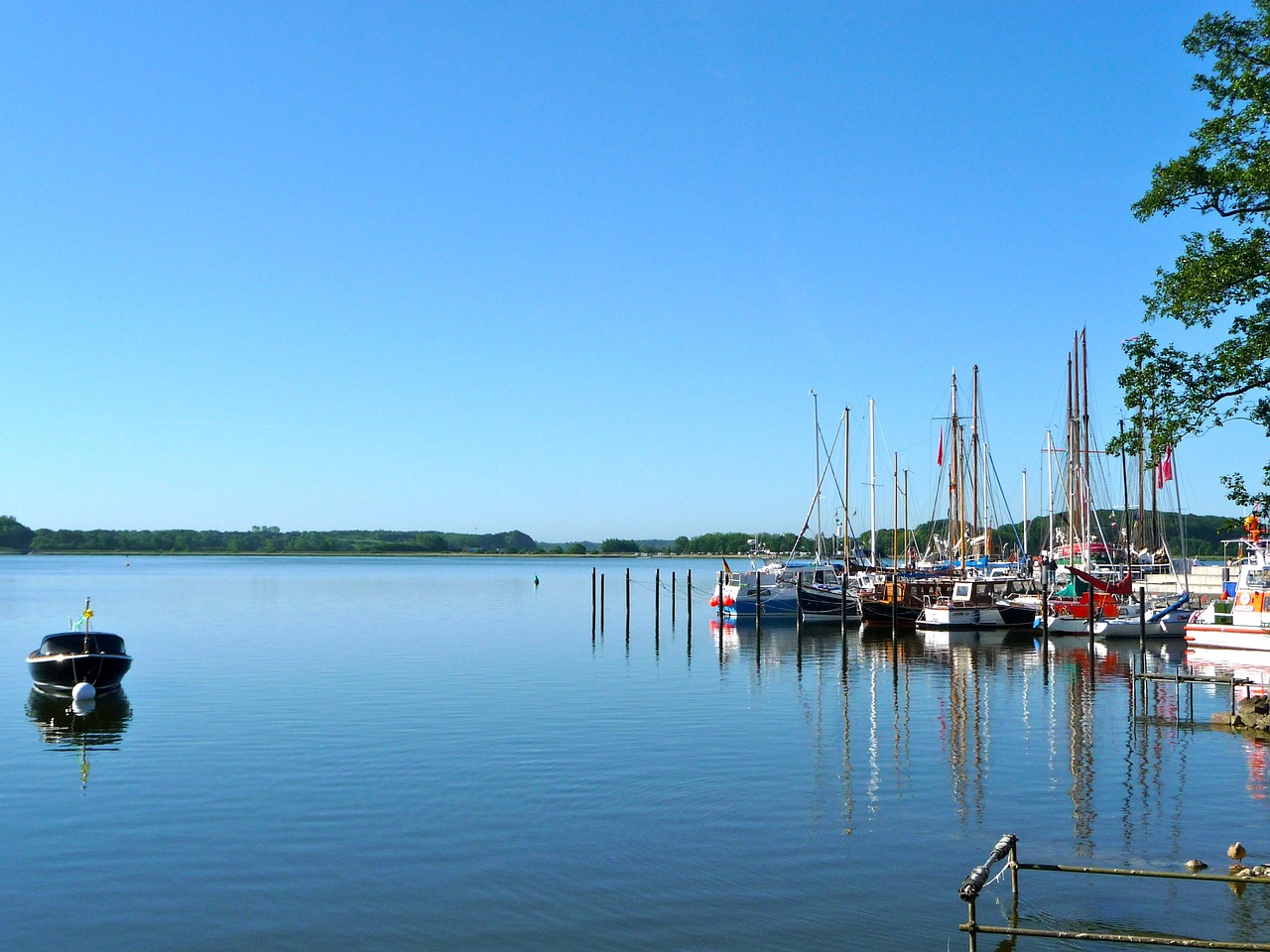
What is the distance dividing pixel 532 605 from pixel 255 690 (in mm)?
58291

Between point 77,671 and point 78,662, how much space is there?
29cm

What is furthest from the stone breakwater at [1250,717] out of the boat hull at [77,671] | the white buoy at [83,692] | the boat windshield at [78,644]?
the boat windshield at [78,644]

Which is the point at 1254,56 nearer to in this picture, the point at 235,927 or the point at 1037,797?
the point at 1037,797

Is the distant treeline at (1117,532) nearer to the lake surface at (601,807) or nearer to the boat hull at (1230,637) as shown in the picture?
the boat hull at (1230,637)

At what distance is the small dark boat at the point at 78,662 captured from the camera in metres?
37.6

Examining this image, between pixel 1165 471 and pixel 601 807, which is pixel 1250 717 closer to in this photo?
pixel 601 807

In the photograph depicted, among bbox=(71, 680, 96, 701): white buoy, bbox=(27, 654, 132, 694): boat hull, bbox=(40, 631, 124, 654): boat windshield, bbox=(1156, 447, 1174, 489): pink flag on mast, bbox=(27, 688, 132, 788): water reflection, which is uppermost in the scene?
bbox=(1156, 447, 1174, 489): pink flag on mast

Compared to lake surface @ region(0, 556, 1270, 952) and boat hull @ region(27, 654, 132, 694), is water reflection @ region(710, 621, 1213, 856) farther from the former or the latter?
boat hull @ region(27, 654, 132, 694)

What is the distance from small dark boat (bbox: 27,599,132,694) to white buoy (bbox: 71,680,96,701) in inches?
23.3

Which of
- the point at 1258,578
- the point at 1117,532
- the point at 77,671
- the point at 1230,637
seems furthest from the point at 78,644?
the point at 1117,532

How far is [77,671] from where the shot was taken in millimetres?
37531

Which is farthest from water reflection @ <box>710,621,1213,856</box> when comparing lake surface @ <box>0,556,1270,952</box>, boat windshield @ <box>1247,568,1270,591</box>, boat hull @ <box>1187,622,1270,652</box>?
boat windshield @ <box>1247,568,1270,591</box>

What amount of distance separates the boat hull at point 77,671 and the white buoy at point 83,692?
77 centimetres

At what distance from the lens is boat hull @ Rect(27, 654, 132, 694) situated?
37.6 meters
